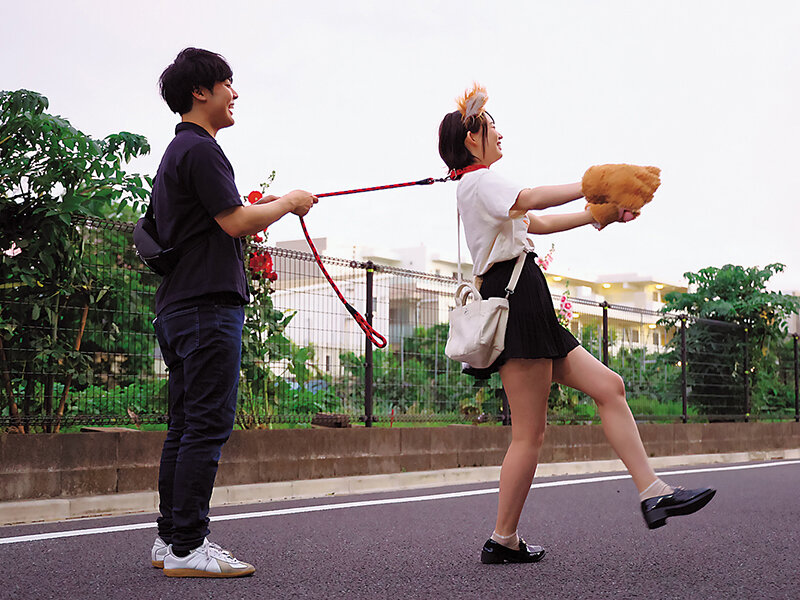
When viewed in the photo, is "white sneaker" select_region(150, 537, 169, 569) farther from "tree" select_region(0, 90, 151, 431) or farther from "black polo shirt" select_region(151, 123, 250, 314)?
"tree" select_region(0, 90, 151, 431)

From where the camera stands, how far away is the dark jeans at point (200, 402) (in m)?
3.44

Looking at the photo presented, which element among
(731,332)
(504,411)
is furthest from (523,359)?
(731,332)

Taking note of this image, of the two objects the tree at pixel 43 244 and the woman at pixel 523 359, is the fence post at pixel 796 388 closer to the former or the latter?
the tree at pixel 43 244

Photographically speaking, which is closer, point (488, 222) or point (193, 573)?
point (193, 573)

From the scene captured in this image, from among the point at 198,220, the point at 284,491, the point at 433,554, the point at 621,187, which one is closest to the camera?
the point at 621,187

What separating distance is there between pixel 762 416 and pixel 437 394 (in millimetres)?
7249

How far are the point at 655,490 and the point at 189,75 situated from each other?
2.32 metres

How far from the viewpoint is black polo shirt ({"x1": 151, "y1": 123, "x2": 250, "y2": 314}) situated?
3459 mm

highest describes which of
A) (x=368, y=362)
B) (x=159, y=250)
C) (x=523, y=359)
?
(x=159, y=250)

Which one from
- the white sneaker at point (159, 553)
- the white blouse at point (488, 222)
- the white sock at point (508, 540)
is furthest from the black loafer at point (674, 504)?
the white sneaker at point (159, 553)

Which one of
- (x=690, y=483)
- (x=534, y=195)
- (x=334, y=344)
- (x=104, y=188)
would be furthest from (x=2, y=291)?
(x=690, y=483)

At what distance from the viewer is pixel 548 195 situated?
3438 millimetres

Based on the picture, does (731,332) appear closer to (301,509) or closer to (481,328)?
(301,509)

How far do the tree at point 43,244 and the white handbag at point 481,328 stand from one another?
3.75 meters
